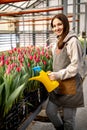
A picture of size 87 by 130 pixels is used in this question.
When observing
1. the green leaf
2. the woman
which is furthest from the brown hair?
the green leaf

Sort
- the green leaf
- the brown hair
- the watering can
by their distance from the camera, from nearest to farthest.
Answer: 1. the green leaf
2. the watering can
3. the brown hair

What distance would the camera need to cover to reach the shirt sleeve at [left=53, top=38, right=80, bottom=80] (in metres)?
1.63

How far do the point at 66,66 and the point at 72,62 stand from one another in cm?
11

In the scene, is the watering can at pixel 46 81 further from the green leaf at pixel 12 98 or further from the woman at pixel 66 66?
the green leaf at pixel 12 98

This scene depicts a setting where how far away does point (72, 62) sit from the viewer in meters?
1.64

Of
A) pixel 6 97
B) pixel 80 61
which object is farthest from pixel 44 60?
pixel 6 97

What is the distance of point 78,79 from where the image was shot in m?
1.75

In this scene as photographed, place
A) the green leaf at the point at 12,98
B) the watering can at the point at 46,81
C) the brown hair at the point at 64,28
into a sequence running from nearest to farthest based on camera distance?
1. the green leaf at the point at 12,98
2. the watering can at the point at 46,81
3. the brown hair at the point at 64,28

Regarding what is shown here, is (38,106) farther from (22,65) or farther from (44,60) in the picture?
(44,60)

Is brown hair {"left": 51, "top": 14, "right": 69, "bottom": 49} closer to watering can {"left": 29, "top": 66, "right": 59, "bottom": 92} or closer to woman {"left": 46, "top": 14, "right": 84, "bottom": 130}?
woman {"left": 46, "top": 14, "right": 84, "bottom": 130}

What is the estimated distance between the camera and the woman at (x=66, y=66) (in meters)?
1.65

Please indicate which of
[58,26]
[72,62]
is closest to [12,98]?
[72,62]

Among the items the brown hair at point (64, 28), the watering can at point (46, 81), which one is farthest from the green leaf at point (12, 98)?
the brown hair at point (64, 28)

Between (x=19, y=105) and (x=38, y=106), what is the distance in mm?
366
